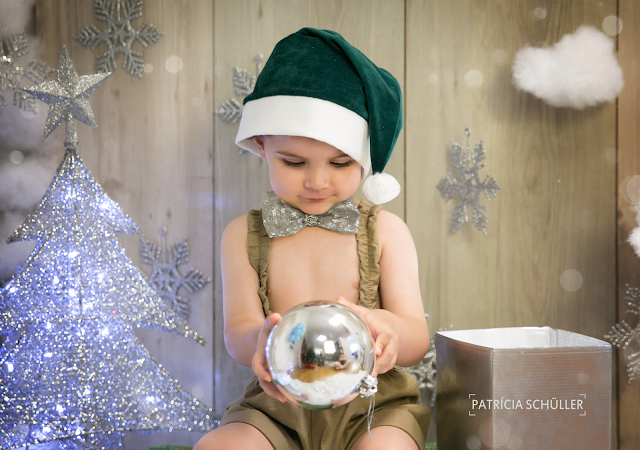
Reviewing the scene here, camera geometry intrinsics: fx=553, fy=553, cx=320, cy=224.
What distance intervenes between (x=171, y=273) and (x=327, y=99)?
78 cm

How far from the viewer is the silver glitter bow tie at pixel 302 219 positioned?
131cm

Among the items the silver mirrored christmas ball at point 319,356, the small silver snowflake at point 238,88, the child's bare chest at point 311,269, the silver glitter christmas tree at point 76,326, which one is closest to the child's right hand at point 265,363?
the silver mirrored christmas ball at point 319,356

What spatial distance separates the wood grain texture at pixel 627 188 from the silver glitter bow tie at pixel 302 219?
0.87 meters

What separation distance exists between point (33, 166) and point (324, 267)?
3.12 feet

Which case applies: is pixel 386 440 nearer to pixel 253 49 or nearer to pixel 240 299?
pixel 240 299

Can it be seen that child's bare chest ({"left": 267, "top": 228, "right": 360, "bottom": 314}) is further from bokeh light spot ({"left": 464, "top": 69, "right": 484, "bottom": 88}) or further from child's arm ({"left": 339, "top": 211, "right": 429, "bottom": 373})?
bokeh light spot ({"left": 464, "top": 69, "right": 484, "bottom": 88})

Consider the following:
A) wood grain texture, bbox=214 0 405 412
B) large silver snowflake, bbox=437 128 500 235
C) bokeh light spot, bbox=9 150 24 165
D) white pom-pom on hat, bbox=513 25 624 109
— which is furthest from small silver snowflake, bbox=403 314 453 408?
bokeh light spot, bbox=9 150 24 165

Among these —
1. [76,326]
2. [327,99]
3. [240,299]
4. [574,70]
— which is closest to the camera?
[327,99]

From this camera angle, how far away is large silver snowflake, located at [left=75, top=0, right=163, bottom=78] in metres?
1.61

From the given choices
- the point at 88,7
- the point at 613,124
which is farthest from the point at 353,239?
the point at 88,7

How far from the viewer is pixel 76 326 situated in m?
1.39

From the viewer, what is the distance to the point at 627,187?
5.35ft

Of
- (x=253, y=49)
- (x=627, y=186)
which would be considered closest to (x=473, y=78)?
(x=627, y=186)

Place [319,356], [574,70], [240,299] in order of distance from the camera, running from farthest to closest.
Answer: [574,70] < [240,299] < [319,356]
